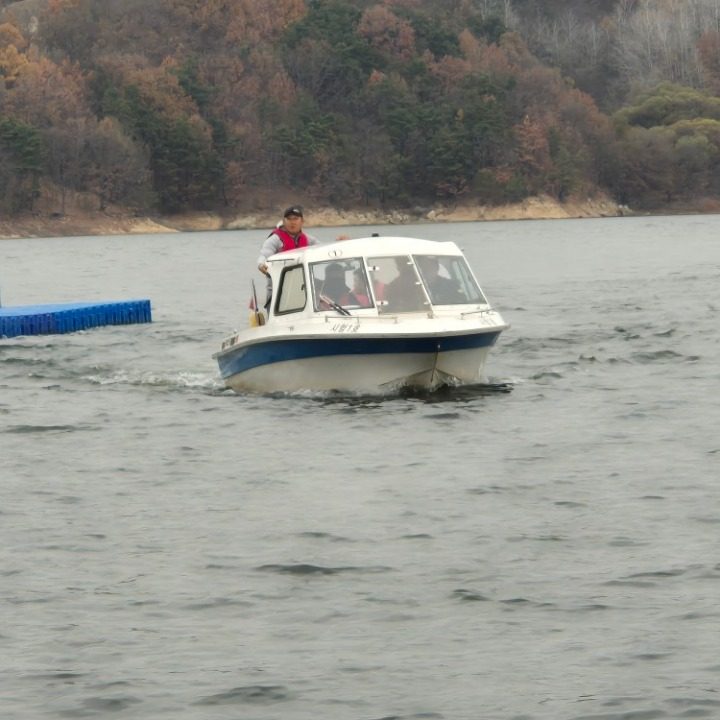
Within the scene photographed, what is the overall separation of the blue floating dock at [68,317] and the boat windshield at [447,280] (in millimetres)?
14782

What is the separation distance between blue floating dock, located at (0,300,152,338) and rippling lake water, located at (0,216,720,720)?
22.1 ft

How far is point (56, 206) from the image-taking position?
156m

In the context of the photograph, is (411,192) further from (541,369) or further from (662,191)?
(541,369)

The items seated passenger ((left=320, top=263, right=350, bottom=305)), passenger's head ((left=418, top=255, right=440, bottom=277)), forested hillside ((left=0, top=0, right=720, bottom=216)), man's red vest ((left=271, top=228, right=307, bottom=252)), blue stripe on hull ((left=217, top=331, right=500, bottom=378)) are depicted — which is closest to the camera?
blue stripe on hull ((left=217, top=331, right=500, bottom=378))

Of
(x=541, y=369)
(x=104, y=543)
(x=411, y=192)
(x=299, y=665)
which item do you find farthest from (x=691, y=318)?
(x=411, y=192)

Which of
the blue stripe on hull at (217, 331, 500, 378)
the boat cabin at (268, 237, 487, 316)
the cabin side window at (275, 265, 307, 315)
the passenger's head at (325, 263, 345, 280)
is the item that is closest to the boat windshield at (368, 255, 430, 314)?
the boat cabin at (268, 237, 487, 316)

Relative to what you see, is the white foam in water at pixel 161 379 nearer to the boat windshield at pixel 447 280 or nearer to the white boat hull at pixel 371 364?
the white boat hull at pixel 371 364

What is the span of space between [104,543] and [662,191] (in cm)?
16898

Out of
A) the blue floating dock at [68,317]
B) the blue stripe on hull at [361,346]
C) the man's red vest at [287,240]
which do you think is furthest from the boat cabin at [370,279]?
the blue floating dock at [68,317]

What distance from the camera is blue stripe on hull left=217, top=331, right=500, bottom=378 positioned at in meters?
23.2

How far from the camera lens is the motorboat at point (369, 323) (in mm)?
23312

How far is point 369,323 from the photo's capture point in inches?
919

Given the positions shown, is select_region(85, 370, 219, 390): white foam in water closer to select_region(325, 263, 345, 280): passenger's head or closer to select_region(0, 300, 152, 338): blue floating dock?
select_region(325, 263, 345, 280): passenger's head

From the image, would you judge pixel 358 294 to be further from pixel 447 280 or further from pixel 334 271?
pixel 447 280
